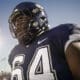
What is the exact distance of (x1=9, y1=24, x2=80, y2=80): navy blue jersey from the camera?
1.46 metres

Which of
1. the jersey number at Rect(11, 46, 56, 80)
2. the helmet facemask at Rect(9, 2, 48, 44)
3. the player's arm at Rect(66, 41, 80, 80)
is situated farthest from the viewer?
the helmet facemask at Rect(9, 2, 48, 44)

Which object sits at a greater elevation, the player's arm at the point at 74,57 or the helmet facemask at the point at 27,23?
the helmet facemask at the point at 27,23

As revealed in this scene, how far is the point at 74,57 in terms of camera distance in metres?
1.38

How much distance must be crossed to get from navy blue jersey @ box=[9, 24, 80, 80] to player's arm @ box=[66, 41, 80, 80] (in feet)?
0.14

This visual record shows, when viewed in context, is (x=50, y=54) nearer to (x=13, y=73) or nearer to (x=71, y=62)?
(x=71, y=62)

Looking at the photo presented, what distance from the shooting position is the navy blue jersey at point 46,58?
1.46m

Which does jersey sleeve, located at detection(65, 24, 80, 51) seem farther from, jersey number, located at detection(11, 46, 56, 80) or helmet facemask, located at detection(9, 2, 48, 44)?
helmet facemask, located at detection(9, 2, 48, 44)

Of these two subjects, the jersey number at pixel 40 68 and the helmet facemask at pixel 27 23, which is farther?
the helmet facemask at pixel 27 23

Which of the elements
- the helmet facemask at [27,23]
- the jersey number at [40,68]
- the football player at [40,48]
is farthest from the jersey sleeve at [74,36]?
the helmet facemask at [27,23]

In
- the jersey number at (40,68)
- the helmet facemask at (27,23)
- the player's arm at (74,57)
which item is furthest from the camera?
the helmet facemask at (27,23)

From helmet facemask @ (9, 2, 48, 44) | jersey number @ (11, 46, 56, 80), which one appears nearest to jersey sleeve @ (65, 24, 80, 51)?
jersey number @ (11, 46, 56, 80)

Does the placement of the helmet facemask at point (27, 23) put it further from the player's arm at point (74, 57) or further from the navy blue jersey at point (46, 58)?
the player's arm at point (74, 57)

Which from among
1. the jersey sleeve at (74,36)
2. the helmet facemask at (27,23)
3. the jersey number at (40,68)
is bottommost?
the jersey number at (40,68)

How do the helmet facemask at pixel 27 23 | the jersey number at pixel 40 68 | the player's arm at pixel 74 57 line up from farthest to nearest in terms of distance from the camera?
the helmet facemask at pixel 27 23
the jersey number at pixel 40 68
the player's arm at pixel 74 57
